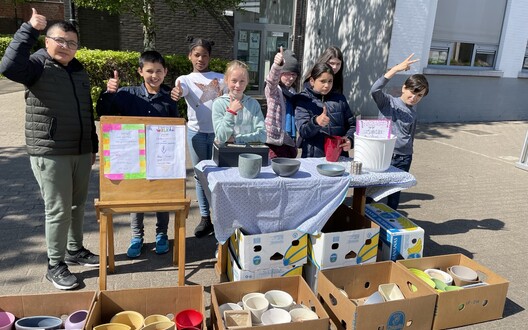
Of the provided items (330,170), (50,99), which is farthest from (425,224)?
(50,99)

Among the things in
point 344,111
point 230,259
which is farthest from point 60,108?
point 344,111

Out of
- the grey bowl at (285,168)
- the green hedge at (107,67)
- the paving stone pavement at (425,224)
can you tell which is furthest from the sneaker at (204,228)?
the green hedge at (107,67)

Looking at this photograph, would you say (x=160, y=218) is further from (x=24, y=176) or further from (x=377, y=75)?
(x=377, y=75)

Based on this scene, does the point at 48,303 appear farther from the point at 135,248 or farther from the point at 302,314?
the point at 302,314

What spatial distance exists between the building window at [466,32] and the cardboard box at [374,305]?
8.98 m

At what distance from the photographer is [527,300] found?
134 inches

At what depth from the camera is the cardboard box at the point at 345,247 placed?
3.23 metres

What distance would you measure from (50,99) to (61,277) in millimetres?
1357

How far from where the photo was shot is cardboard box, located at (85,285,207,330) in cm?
268

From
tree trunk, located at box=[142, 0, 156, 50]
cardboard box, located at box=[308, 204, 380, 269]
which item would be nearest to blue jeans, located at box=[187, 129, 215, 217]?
cardboard box, located at box=[308, 204, 380, 269]

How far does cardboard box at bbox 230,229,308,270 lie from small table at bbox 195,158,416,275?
0.23 feet

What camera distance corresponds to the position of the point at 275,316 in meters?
2.74

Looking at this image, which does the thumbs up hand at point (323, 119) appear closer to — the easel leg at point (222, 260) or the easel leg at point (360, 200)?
the easel leg at point (360, 200)

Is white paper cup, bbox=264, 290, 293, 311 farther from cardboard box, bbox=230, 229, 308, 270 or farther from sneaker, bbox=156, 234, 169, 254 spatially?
sneaker, bbox=156, 234, 169, 254
